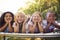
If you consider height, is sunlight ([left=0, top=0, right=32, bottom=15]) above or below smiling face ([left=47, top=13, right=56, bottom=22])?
above

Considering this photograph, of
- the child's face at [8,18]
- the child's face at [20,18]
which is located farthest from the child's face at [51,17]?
the child's face at [8,18]

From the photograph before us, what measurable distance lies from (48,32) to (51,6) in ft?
0.84

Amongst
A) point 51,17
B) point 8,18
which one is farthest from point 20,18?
point 51,17

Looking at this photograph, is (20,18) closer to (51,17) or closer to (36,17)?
(36,17)

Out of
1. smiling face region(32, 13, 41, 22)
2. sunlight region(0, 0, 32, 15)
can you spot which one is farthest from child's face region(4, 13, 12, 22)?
smiling face region(32, 13, 41, 22)

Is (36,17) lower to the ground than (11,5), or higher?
lower

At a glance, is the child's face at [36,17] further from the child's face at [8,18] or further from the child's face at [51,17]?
the child's face at [8,18]

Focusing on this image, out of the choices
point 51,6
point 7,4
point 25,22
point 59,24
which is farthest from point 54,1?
point 7,4

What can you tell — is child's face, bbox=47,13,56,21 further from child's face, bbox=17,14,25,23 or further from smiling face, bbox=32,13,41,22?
child's face, bbox=17,14,25,23

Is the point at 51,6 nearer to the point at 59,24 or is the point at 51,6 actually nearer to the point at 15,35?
the point at 59,24

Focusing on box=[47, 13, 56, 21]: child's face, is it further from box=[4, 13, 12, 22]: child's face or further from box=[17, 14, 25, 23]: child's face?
box=[4, 13, 12, 22]: child's face

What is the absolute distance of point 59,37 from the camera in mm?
1428

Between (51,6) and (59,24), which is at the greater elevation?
(51,6)

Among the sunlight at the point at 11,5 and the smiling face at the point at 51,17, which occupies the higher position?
the sunlight at the point at 11,5
